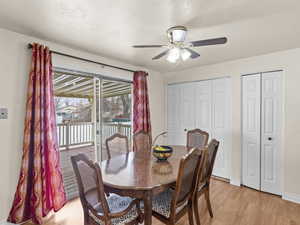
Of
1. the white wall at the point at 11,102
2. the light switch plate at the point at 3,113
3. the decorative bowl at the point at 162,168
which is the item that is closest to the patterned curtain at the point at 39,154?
the white wall at the point at 11,102

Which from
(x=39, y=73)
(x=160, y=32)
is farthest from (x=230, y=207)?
(x=39, y=73)

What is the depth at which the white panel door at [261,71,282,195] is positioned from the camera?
9.30 ft

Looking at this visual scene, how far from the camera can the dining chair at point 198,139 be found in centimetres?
287

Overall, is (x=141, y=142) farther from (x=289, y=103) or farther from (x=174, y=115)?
(x=289, y=103)

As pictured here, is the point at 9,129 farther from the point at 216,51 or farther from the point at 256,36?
the point at 256,36

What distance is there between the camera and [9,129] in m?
2.09

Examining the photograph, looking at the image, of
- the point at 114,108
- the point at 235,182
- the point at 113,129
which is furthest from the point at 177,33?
the point at 235,182

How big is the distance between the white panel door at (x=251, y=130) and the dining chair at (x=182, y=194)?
1.79 metres

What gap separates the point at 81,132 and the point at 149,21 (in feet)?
7.82

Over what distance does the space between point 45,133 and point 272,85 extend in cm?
359

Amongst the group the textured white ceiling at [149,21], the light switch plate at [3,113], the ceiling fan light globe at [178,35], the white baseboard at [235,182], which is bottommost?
the white baseboard at [235,182]

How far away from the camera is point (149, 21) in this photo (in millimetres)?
1873

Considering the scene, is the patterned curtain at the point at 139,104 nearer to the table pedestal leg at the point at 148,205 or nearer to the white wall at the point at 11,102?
the white wall at the point at 11,102

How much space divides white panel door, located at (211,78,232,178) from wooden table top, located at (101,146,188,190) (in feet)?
5.17
